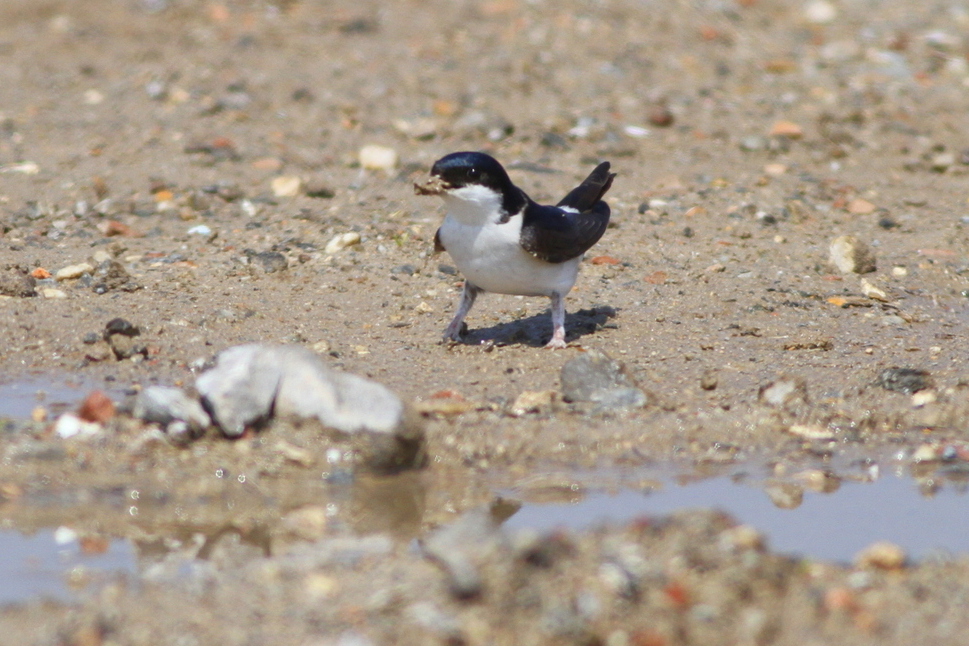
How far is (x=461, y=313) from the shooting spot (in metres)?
5.90

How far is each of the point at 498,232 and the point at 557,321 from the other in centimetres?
57

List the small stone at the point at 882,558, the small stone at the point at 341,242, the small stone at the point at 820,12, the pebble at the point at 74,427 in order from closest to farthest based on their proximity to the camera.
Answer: the small stone at the point at 882,558 < the pebble at the point at 74,427 < the small stone at the point at 341,242 < the small stone at the point at 820,12

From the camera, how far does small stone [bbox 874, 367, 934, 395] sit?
512 cm

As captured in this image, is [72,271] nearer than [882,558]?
No

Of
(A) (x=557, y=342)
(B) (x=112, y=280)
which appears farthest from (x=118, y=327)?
(A) (x=557, y=342)

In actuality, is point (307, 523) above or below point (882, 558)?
below

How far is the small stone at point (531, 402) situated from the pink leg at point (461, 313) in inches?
35.6

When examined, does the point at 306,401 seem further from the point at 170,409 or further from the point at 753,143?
the point at 753,143

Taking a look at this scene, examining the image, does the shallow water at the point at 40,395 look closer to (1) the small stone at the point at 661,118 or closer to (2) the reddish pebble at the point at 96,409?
(2) the reddish pebble at the point at 96,409

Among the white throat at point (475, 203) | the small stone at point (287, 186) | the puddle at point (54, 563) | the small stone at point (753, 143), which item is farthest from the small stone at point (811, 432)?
the small stone at point (753, 143)

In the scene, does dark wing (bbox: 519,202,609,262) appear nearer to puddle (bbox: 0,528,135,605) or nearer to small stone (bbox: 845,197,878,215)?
puddle (bbox: 0,528,135,605)

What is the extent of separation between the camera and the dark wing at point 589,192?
6.37m

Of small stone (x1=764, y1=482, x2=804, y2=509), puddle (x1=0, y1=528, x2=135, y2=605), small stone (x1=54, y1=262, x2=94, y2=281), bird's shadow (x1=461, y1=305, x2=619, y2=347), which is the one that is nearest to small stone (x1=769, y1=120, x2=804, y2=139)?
bird's shadow (x1=461, y1=305, x2=619, y2=347)

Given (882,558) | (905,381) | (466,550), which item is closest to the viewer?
(466,550)
